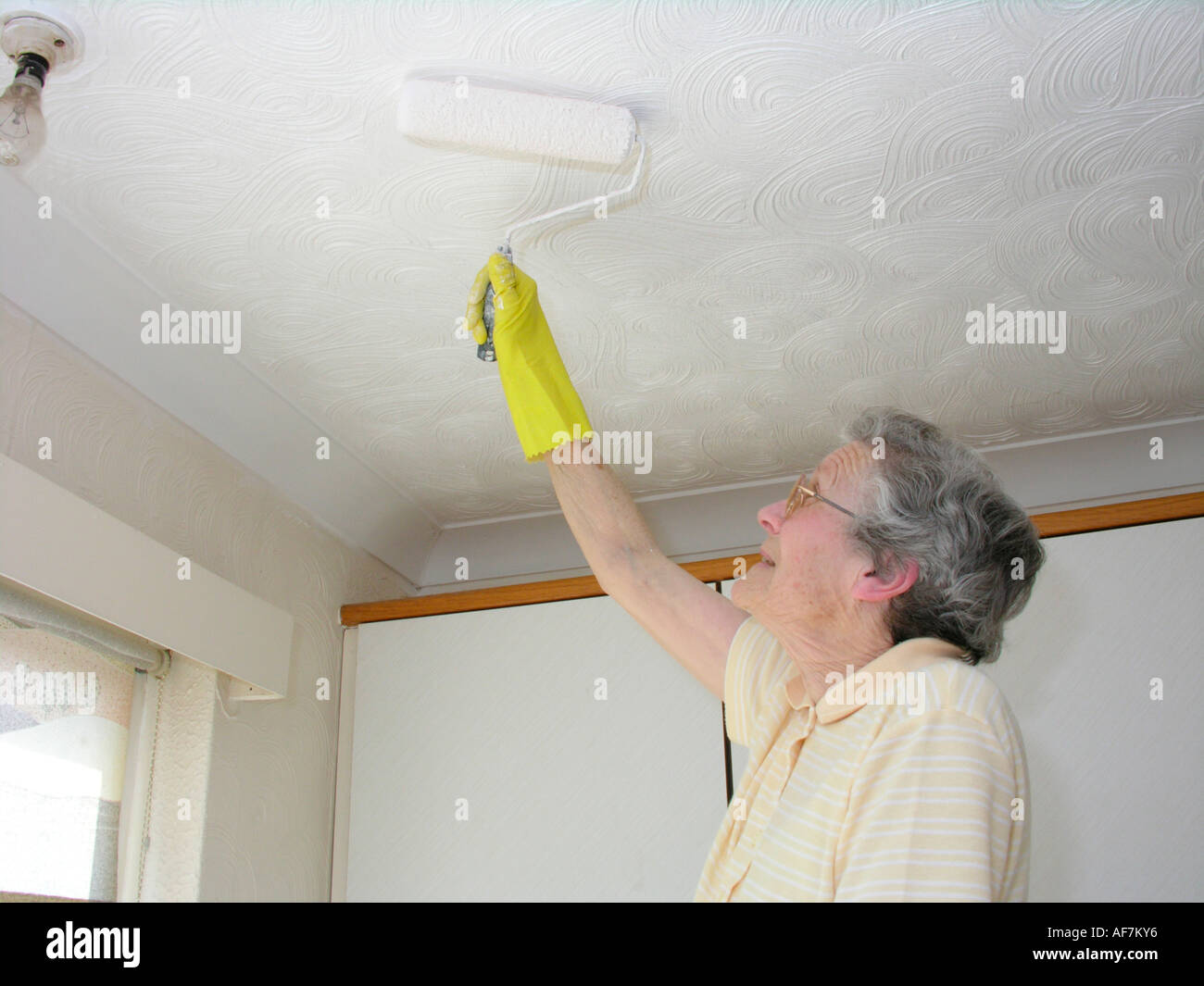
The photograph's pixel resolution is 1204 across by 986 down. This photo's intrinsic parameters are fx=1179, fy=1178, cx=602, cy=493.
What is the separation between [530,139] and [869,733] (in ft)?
2.20

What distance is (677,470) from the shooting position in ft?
6.51

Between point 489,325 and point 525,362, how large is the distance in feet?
0.27

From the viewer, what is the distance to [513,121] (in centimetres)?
118

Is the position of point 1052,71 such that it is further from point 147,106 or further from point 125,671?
point 125,671

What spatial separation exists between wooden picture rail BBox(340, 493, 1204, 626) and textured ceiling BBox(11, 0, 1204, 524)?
17 cm

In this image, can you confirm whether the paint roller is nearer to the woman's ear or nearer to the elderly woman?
the elderly woman

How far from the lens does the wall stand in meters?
1.45

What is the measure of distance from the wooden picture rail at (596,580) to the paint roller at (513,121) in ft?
2.58

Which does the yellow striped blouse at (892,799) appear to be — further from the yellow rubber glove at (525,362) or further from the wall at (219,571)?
the wall at (219,571)

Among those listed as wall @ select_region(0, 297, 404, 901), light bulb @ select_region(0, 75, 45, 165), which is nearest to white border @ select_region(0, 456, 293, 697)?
wall @ select_region(0, 297, 404, 901)

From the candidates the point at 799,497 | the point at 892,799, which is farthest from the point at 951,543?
the point at 892,799

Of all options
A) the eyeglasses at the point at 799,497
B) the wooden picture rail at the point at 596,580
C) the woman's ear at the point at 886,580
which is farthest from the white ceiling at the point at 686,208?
the woman's ear at the point at 886,580
